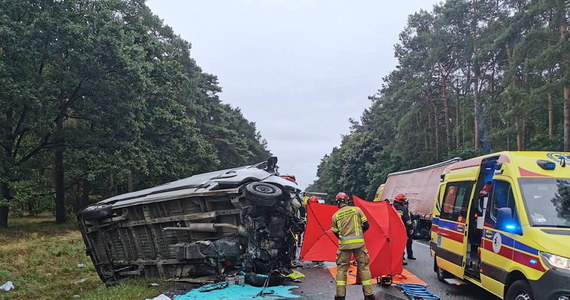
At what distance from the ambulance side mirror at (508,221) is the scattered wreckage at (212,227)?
380 centimetres

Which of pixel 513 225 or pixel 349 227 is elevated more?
pixel 513 225

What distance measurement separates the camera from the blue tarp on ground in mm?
7324

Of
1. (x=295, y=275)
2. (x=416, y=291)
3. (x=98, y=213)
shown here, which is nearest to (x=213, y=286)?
(x=295, y=275)

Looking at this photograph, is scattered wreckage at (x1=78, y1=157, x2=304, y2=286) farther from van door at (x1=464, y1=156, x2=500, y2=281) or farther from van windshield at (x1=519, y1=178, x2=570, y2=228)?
van windshield at (x1=519, y1=178, x2=570, y2=228)

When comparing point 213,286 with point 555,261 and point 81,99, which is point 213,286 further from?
point 81,99


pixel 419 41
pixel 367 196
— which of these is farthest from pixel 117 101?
pixel 367 196

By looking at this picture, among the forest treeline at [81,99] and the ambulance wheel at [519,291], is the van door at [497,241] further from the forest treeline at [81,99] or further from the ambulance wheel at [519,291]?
the forest treeline at [81,99]

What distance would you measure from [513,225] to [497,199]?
0.72 meters

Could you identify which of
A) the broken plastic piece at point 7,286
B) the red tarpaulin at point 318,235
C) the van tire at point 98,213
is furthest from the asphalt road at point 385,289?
the broken plastic piece at point 7,286

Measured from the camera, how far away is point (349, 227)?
6.77 meters

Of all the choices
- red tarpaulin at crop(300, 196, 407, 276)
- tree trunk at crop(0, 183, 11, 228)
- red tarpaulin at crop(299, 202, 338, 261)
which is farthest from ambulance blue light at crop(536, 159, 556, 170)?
tree trunk at crop(0, 183, 11, 228)

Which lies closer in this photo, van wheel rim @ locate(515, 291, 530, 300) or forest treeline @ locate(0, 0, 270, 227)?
van wheel rim @ locate(515, 291, 530, 300)

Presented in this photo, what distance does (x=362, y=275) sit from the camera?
6625mm

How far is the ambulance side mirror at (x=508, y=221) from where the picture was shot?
5.23 m
